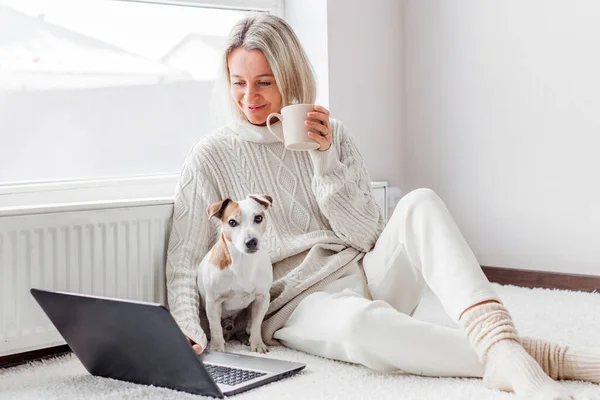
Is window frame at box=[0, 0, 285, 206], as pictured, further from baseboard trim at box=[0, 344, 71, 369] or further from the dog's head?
the dog's head

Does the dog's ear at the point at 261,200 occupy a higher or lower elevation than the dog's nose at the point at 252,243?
higher

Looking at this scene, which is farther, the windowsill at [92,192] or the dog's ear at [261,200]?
the windowsill at [92,192]

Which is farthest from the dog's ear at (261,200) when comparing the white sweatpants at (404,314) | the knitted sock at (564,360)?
the knitted sock at (564,360)

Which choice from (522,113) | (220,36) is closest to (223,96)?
(220,36)

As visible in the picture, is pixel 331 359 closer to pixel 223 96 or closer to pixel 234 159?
pixel 234 159

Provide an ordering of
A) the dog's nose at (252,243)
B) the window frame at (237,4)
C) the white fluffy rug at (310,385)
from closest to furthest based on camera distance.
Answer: the white fluffy rug at (310,385) < the dog's nose at (252,243) < the window frame at (237,4)

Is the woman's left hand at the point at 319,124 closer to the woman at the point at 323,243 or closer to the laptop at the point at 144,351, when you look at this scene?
the woman at the point at 323,243

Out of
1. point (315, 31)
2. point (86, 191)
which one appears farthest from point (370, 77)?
point (86, 191)

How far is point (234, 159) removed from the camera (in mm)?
2025

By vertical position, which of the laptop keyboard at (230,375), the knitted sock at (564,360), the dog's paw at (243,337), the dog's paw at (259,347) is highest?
the knitted sock at (564,360)

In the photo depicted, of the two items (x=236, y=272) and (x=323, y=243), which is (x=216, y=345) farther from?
(x=323, y=243)

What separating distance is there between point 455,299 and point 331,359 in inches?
14.1

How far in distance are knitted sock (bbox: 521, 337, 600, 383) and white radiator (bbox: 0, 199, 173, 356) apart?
933 millimetres

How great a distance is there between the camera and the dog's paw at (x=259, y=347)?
184cm
